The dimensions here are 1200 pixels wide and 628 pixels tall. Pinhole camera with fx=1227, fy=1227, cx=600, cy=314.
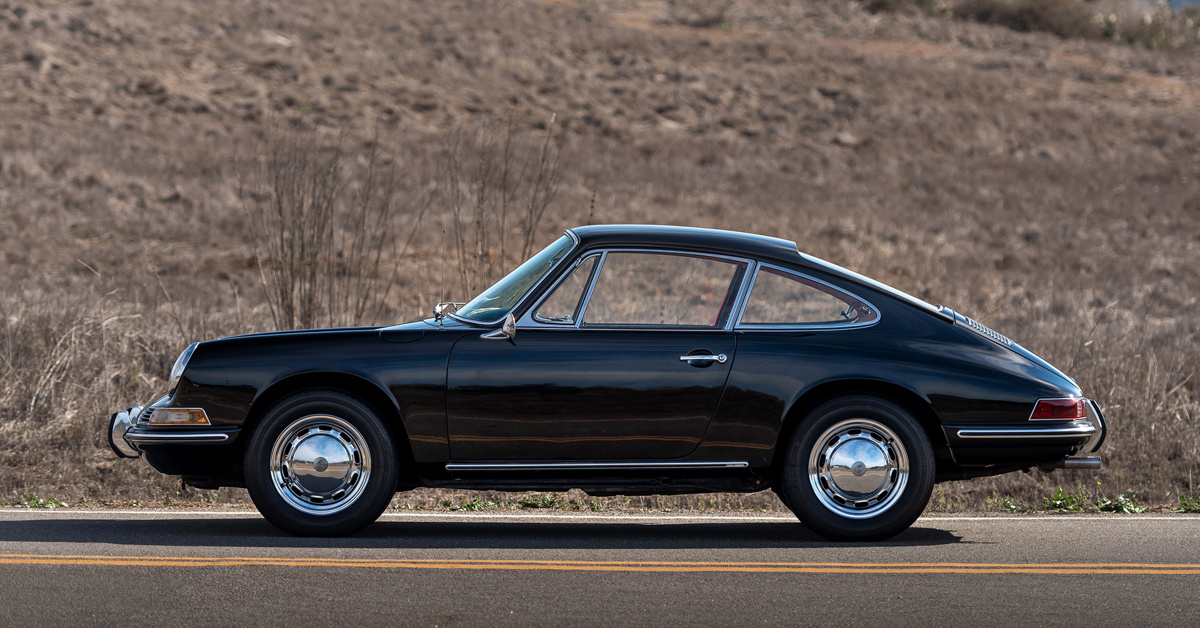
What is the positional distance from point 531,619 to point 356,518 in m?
1.70

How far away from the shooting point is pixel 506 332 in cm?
635

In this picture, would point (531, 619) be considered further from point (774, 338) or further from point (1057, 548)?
point (1057, 548)

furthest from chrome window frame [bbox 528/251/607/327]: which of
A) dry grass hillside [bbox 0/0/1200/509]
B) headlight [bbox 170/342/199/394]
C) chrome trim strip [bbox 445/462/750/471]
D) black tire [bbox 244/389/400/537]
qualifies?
dry grass hillside [bbox 0/0/1200/509]

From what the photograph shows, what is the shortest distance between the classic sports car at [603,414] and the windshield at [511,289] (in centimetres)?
8

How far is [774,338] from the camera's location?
6484 mm

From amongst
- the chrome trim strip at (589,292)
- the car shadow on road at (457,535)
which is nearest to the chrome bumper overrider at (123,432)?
the car shadow on road at (457,535)

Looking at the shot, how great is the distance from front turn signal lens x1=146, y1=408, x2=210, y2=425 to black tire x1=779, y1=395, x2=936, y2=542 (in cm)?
304

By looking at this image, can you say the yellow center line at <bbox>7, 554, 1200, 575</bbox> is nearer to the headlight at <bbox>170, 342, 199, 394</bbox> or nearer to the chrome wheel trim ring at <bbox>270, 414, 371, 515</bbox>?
the chrome wheel trim ring at <bbox>270, 414, 371, 515</bbox>

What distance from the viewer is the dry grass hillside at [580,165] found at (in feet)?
38.4

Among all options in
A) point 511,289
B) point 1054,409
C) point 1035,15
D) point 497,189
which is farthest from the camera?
point 1035,15

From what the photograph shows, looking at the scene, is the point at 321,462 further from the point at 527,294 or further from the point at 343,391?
the point at 527,294

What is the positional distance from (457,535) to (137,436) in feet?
5.82

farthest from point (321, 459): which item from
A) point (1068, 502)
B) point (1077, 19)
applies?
point (1077, 19)

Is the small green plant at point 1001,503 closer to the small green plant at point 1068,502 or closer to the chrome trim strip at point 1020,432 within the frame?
the small green plant at point 1068,502
